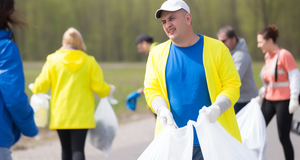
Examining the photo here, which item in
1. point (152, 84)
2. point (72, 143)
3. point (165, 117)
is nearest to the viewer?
point (165, 117)

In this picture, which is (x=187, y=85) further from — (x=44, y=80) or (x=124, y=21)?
(x=124, y=21)

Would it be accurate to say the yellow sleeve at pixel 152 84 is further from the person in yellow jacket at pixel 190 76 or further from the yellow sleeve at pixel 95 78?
the yellow sleeve at pixel 95 78

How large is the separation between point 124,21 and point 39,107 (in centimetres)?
1425

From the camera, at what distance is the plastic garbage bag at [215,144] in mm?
2240

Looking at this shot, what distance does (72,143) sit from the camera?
12.6 ft

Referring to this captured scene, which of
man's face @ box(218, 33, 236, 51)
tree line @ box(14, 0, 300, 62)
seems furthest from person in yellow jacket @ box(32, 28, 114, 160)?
tree line @ box(14, 0, 300, 62)

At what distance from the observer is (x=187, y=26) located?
252cm

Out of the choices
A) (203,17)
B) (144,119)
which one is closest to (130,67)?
(203,17)

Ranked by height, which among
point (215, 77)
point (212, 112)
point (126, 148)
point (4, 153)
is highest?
point (215, 77)

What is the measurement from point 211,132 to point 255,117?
2002 millimetres

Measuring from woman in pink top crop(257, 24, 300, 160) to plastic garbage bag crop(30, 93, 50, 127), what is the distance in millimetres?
2884

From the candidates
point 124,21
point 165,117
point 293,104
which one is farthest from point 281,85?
point 124,21

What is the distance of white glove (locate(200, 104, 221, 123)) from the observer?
2240mm

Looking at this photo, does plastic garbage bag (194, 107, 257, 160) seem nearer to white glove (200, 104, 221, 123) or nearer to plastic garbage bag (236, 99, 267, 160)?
white glove (200, 104, 221, 123)
